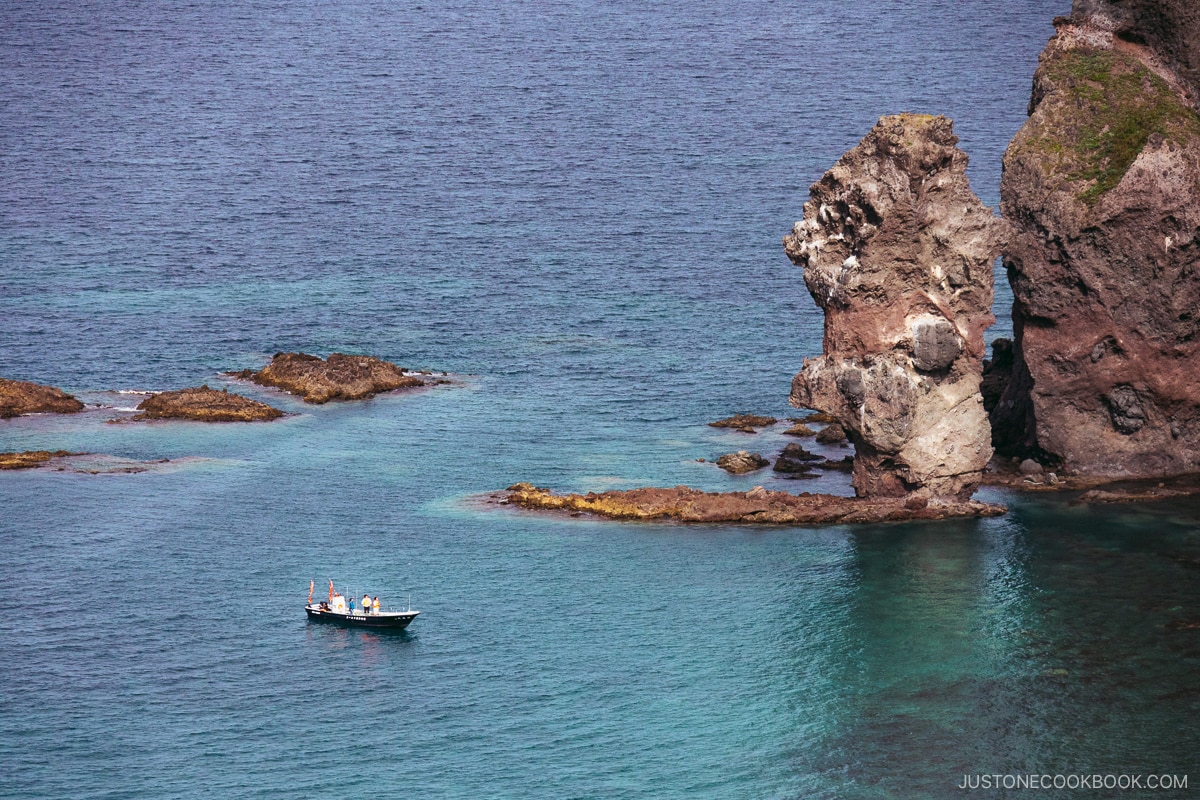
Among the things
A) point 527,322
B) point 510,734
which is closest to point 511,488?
point 510,734

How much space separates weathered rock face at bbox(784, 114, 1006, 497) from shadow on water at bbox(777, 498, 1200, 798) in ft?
22.1

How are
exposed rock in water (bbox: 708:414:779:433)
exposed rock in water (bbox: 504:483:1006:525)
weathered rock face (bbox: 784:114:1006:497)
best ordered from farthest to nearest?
exposed rock in water (bbox: 708:414:779:433) → exposed rock in water (bbox: 504:483:1006:525) → weathered rock face (bbox: 784:114:1006:497)

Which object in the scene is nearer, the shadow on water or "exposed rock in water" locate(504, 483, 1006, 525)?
the shadow on water

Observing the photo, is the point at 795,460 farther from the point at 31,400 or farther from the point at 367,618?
the point at 31,400

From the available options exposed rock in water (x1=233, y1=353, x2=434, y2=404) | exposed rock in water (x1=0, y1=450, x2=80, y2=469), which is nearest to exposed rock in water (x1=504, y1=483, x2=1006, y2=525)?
exposed rock in water (x1=233, y1=353, x2=434, y2=404)

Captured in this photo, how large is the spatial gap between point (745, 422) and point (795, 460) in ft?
45.7

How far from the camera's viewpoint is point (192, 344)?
616 feet

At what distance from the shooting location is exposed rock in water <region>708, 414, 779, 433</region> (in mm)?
159875

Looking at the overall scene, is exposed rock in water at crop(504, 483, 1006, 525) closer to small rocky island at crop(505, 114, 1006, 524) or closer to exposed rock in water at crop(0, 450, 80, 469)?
small rocky island at crop(505, 114, 1006, 524)

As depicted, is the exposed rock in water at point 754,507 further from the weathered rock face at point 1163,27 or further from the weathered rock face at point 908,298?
the weathered rock face at point 1163,27

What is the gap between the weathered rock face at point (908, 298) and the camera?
12925cm

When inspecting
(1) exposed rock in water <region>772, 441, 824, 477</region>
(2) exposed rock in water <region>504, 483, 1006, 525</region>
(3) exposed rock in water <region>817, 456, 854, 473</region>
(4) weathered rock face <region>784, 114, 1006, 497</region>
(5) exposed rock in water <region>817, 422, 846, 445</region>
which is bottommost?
(2) exposed rock in water <region>504, 483, 1006, 525</region>

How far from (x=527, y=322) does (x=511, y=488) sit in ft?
195

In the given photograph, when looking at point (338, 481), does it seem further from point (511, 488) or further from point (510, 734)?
point (510, 734)
